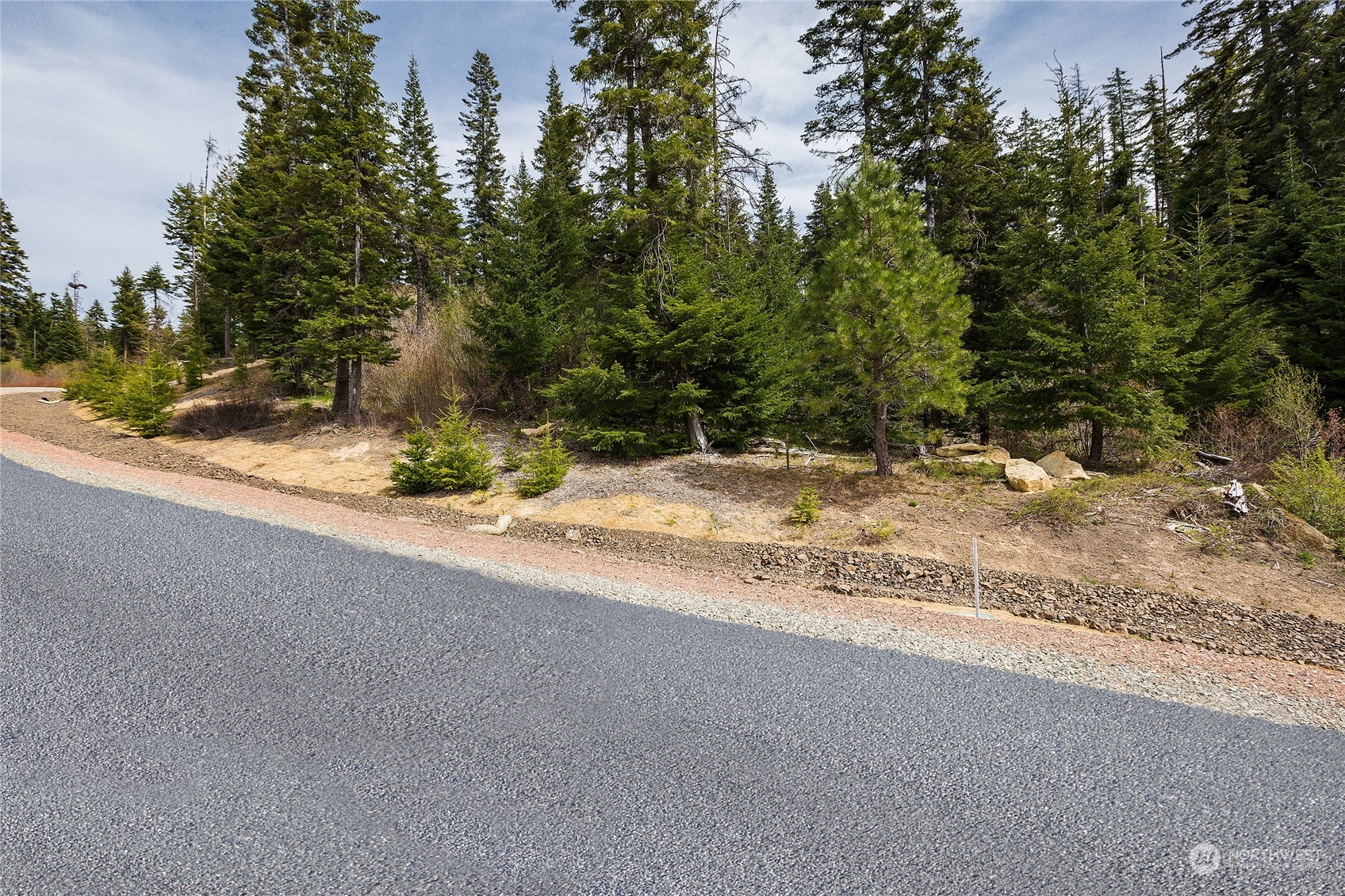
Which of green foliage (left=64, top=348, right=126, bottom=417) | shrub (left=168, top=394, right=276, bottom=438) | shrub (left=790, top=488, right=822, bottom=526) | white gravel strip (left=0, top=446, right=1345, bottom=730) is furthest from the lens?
green foliage (left=64, top=348, right=126, bottom=417)

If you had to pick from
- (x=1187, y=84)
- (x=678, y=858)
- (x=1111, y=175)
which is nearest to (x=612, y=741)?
(x=678, y=858)

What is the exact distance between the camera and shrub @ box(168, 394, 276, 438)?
15.2m

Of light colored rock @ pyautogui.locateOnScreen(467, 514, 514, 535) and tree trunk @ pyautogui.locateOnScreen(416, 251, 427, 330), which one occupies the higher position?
tree trunk @ pyautogui.locateOnScreen(416, 251, 427, 330)

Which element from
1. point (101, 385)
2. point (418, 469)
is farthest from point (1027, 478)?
point (101, 385)

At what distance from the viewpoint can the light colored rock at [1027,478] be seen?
28.9 feet

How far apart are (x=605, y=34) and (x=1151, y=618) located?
548 inches

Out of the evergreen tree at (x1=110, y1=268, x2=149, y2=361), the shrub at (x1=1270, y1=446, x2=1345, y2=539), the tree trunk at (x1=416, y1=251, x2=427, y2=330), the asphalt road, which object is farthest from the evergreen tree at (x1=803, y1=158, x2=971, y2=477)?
the evergreen tree at (x1=110, y1=268, x2=149, y2=361)

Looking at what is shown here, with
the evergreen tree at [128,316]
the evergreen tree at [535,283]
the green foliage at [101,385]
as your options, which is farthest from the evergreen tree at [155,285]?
the evergreen tree at [535,283]

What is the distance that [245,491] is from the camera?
9547mm

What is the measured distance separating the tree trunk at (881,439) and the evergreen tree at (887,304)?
0.51 feet

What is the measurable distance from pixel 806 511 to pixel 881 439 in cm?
236

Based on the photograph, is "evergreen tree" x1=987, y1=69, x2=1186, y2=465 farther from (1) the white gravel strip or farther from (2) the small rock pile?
(1) the white gravel strip

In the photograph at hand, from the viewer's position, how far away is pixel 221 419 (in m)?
15.7

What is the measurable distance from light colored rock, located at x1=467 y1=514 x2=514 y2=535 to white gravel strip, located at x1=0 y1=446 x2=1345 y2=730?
1429mm
